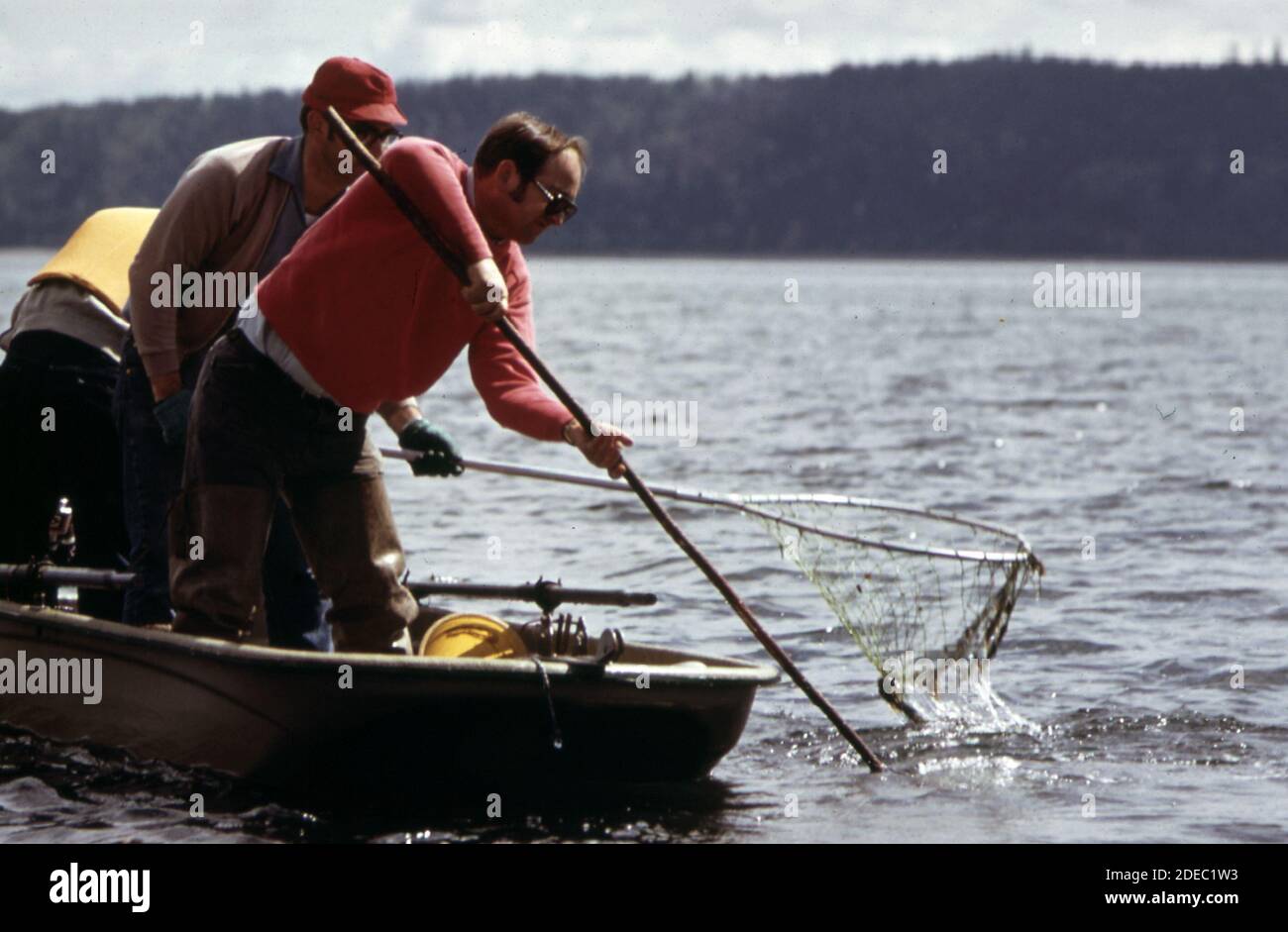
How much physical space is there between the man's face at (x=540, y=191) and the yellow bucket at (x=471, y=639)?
196 centimetres

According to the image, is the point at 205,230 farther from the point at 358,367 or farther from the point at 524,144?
the point at 524,144

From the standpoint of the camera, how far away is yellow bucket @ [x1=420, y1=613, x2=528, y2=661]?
746cm

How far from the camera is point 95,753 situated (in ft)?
25.1

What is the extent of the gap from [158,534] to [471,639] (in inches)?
45.7

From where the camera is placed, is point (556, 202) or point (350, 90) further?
point (350, 90)

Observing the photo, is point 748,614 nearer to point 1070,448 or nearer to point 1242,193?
point 1070,448

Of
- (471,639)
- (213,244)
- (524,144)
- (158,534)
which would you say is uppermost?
(524,144)

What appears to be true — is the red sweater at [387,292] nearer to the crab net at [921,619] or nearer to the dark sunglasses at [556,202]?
the dark sunglasses at [556,202]

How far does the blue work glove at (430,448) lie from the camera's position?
6.99m

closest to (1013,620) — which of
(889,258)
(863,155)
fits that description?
(889,258)

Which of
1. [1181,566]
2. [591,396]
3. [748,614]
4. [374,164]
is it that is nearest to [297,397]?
[374,164]

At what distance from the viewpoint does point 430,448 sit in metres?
7.04

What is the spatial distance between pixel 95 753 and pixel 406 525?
7028 mm

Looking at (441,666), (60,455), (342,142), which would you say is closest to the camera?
(441,666)
